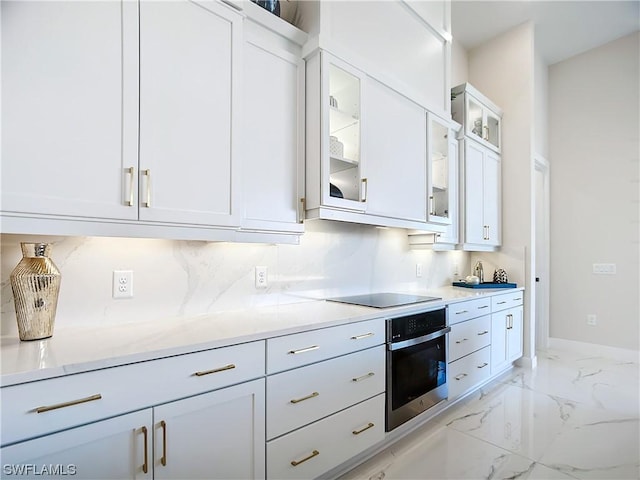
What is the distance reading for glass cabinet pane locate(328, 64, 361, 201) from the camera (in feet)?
6.91

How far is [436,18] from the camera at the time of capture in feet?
8.97

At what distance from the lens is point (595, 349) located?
13.6 feet

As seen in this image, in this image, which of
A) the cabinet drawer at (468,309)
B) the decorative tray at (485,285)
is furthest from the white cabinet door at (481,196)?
the cabinet drawer at (468,309)

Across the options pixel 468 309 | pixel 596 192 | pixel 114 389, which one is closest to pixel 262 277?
pixel 114 389

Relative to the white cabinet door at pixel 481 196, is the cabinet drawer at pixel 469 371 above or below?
below

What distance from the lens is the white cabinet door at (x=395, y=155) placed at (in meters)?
2.27

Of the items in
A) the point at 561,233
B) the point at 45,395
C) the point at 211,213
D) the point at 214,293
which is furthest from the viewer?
the point at 561,233

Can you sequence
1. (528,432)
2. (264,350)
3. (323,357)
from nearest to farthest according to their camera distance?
(264,350)
(323,357)
(528,432)

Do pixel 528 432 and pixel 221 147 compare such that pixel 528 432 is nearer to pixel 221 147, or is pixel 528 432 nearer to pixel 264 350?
pixel 264 350

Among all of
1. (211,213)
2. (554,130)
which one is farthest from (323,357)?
(554,130)

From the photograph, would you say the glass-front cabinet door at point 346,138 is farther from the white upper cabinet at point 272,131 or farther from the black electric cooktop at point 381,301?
the black electric cooktop at point 381,301

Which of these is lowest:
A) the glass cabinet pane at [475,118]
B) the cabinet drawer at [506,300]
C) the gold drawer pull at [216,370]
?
the cabinet drawer at [506,300]

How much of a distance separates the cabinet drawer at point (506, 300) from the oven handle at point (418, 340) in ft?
3.10

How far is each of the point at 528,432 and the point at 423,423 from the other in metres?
0.69
